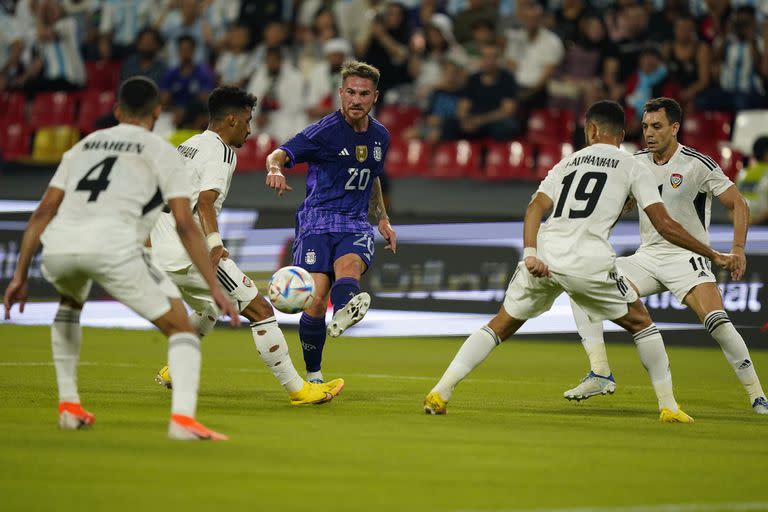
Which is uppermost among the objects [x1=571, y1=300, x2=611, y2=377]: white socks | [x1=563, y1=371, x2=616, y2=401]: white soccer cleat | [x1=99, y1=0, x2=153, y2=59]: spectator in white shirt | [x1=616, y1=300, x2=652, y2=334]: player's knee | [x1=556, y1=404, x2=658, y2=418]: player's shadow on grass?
[x1=99, y1=0, x2=153, y2=59]: spectator in white shirt

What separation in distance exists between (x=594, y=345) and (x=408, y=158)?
10.9 metres

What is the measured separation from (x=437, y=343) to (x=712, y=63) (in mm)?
6342

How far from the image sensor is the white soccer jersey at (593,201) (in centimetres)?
900

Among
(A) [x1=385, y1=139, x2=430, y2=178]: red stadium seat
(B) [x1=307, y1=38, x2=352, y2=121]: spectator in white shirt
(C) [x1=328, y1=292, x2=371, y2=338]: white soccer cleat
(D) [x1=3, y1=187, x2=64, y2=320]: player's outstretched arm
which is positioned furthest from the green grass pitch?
(B) [x1=307, y1=38, x2=352, y2=121]: spectator in white shirt

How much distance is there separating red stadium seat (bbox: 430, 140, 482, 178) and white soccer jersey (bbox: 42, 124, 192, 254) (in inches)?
515

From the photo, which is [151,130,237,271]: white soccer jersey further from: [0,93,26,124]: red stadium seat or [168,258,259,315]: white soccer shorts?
[0,93,26,124]: red stadium seat

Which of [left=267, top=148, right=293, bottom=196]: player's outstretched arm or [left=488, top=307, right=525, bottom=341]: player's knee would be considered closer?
[left=488, top=307, right=525, bottom=341]: player's knee

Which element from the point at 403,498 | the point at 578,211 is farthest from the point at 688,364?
the point at 403,498

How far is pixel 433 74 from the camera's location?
2147 centimetres

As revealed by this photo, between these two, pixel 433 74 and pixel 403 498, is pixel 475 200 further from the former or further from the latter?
pixel 403 498

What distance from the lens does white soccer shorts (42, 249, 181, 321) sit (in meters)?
7.34

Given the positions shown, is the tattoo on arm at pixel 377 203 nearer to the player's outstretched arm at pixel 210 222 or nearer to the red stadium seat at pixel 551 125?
the player's outstretched arm at pixel 210 222

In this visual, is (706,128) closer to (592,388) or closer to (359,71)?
(592,388)

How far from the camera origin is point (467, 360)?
925cm
